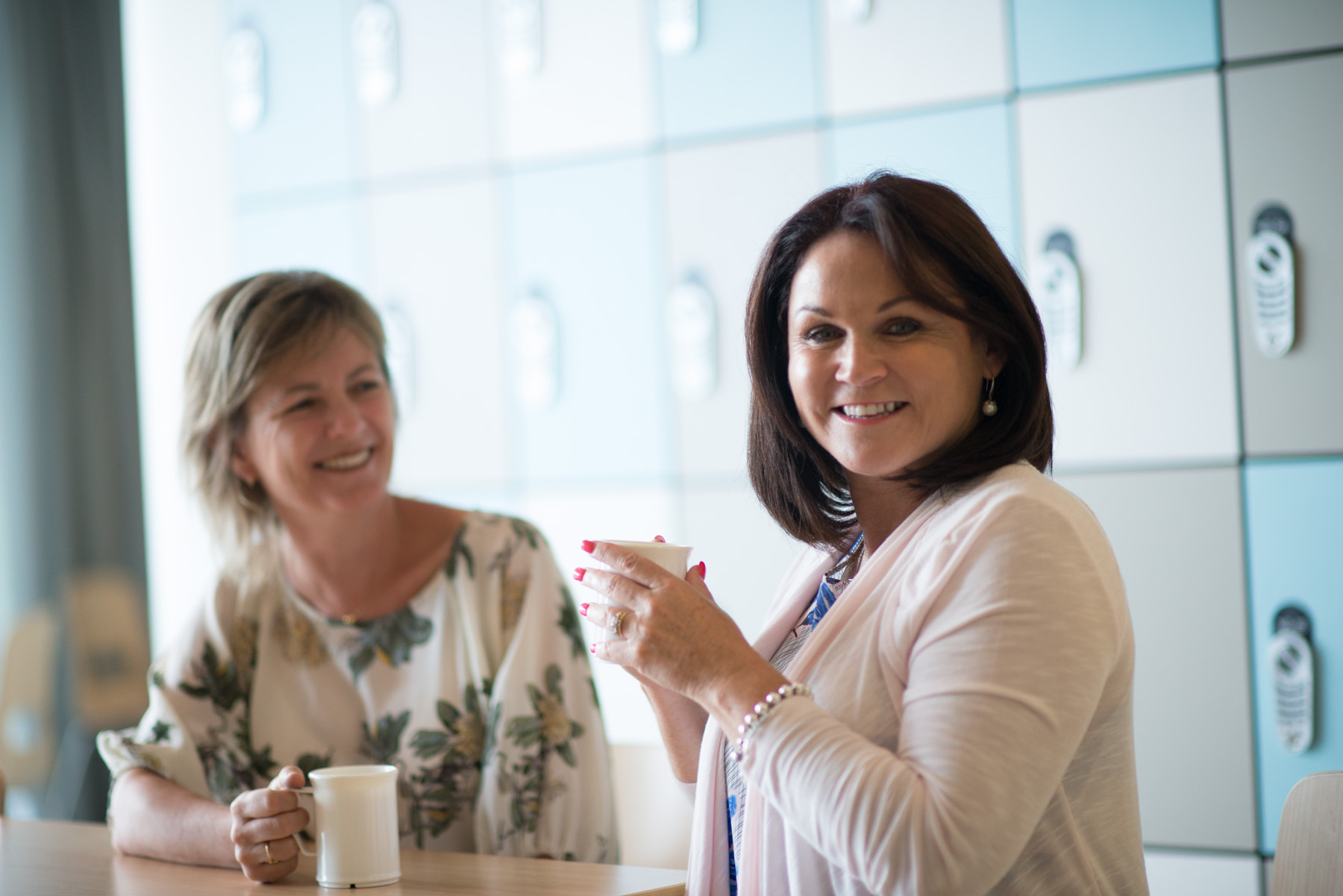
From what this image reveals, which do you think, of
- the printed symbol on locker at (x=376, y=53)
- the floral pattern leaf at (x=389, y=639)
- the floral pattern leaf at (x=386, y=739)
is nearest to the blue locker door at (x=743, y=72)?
the printed symbol on locker at (x=376, y=53)

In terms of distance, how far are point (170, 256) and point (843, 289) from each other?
118 inches

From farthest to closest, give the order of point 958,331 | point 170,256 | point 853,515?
point 170,256 → point 853,515 → point 958,331

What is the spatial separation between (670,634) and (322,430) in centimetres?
81

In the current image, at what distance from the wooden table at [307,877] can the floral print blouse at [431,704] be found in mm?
170

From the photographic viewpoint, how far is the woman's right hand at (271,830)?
3.87ft

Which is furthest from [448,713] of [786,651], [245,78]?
[245,78]

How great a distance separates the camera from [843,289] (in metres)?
1.11

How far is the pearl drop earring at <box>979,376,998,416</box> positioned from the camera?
3.69ft

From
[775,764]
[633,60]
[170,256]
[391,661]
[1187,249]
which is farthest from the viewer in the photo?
[170,256]

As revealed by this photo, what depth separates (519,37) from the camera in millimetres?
2963

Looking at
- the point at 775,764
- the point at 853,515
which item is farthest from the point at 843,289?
the point at 775,764

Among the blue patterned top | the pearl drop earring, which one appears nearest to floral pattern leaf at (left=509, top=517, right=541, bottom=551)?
the blue patterned top

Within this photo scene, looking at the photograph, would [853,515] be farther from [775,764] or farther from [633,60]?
[633,60]

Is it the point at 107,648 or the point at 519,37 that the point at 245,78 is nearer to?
the point at 519,37
